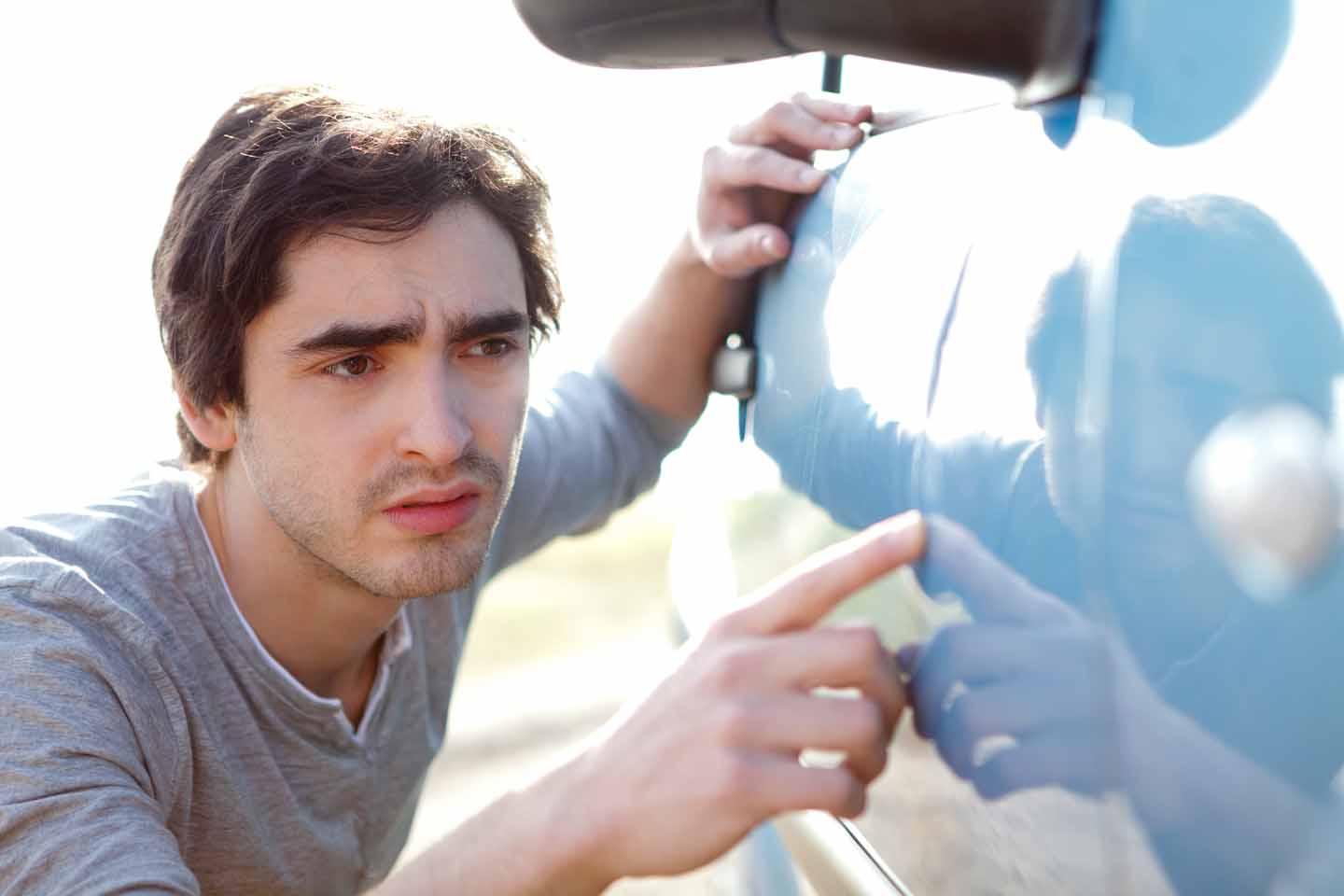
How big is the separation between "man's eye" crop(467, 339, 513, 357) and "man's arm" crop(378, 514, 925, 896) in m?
0.89

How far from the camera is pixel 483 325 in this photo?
5.91 ft

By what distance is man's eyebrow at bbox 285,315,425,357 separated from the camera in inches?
67.1

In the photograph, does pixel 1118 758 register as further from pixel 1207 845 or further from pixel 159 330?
pixel 159 330

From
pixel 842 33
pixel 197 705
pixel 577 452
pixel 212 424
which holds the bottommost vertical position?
pixel 197 705

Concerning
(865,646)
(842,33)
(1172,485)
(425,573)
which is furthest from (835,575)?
(425,573)

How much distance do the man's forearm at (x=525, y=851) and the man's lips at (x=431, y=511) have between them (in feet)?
A: 2.03

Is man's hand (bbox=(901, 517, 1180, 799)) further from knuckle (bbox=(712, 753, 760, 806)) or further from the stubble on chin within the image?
the stubble on chin

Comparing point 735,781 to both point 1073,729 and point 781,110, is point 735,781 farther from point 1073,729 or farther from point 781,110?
point 781,110

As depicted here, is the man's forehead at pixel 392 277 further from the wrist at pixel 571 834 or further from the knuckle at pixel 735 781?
the knuckle at pixel 735 781

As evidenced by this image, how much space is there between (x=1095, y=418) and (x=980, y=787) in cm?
31

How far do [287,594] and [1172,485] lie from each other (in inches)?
60.8

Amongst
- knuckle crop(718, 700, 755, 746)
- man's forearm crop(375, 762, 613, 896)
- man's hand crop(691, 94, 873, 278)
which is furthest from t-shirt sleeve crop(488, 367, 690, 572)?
knuckle crop(718, 700, 755, 746)

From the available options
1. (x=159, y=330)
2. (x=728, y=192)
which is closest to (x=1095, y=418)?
(x=728, y=192)

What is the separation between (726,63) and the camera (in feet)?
4.46
